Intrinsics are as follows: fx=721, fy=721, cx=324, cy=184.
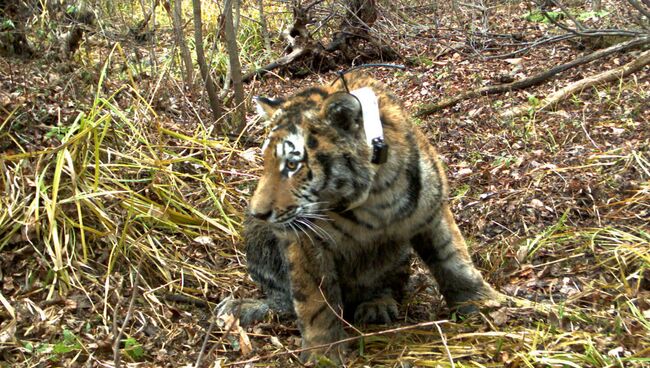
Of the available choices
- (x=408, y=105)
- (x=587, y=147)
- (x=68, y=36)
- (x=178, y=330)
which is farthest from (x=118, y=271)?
(x=408, y=105)

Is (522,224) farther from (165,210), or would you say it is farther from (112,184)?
(112,184)

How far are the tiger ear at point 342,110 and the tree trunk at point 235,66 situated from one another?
294 centimetres

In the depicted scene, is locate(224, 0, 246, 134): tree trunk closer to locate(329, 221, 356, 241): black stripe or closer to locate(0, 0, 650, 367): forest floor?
locate(0, 0, 650, 367): forest floor

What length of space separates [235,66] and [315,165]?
338cm

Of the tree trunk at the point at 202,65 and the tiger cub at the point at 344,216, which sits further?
the tree trunk at the point at 202,65

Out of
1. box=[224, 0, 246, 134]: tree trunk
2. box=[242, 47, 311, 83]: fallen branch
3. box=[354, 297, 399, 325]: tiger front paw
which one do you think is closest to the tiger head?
box=[354, 297, 399, 325]: tiger front paw

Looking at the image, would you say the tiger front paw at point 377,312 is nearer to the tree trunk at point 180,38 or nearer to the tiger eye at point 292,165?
the tiger eye at point 292,165

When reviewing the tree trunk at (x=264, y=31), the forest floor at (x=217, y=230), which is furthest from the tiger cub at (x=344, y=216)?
the tree trunk at (x=264, y=31)

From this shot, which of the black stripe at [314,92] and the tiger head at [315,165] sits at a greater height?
the black stripe at [314,92]

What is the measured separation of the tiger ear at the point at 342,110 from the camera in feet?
11.6

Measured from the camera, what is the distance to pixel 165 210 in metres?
5.16

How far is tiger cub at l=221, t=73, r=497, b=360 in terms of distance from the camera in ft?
11.6

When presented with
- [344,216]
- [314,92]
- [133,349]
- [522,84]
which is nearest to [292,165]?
[344,216]

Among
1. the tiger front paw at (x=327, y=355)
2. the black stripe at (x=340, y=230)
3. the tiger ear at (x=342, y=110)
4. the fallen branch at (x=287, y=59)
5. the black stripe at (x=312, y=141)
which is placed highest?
the tiger ear at (x=342, y=110)
